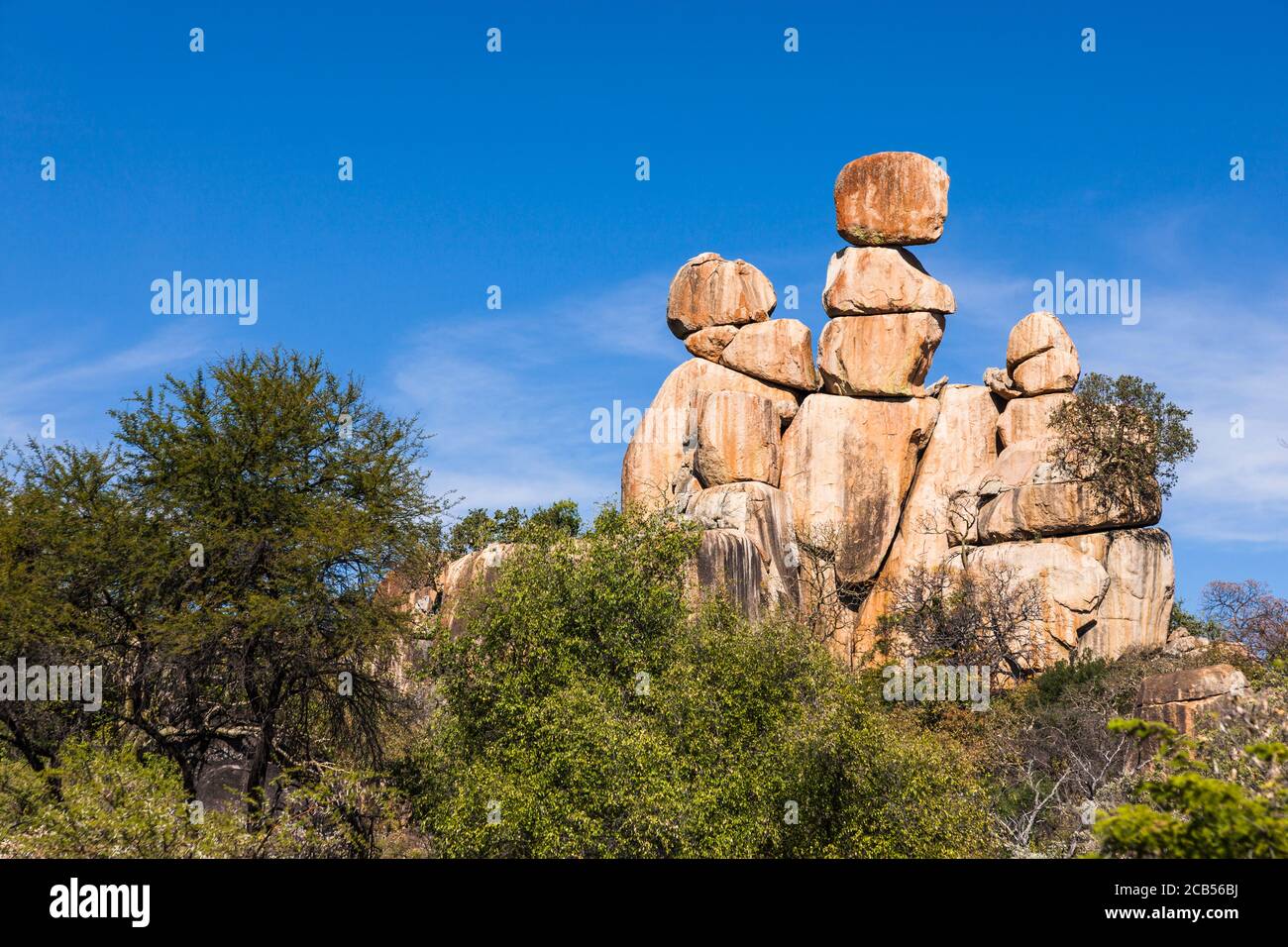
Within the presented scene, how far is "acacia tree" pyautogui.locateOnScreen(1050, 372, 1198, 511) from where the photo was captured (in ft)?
152

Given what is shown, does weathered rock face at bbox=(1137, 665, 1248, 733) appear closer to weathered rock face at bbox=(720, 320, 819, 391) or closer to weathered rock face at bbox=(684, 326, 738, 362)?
weathered rock face at bbox=(720, 320, 819, 391)

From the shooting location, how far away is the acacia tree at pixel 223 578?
83.5ft

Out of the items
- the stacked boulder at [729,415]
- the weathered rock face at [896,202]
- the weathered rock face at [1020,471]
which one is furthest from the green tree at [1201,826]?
the weathered rock face at [896,202]

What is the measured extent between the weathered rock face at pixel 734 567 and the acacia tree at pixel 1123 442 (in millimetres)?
13112

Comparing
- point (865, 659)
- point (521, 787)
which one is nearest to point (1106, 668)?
point (865, 659)

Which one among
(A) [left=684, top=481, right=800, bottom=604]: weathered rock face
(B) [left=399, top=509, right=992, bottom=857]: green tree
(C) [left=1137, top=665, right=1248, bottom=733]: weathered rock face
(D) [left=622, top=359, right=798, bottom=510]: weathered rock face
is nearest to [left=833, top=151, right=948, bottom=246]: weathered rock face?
(D) [left=622, top=359, right=798, bottom=510]: weathered rock face

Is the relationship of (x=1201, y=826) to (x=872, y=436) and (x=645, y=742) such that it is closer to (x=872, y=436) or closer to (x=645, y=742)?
(x=645, y=742)

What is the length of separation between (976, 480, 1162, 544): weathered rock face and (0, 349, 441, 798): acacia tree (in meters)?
27.8

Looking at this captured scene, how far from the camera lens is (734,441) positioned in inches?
2034

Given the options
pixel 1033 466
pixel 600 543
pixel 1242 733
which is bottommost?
pixel 1242 733

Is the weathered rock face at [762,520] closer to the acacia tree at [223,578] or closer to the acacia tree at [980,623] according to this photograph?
the acacia tree at [980,623]

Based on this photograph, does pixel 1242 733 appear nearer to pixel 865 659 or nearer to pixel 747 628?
pixel 747 628
